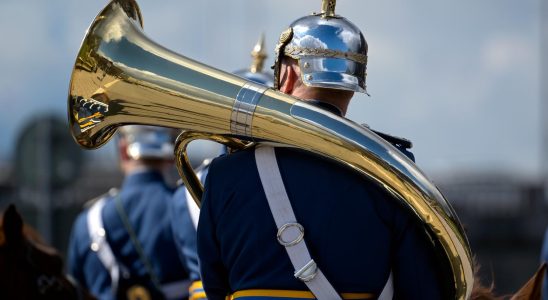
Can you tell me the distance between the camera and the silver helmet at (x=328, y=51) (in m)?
4.61

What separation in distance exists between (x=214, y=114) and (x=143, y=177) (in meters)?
3.85

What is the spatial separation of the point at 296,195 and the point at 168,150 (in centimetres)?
404

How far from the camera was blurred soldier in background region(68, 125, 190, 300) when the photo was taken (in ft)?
25.7

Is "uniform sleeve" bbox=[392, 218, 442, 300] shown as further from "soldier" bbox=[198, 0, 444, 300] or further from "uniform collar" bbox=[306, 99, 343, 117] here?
"uniform collar" bbox=[306, 99, 343, 117]

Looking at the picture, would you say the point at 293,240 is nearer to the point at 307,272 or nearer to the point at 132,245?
the point at 307,272

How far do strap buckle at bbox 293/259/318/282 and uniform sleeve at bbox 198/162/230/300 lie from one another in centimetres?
38

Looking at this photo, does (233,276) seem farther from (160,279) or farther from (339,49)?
(160,279)

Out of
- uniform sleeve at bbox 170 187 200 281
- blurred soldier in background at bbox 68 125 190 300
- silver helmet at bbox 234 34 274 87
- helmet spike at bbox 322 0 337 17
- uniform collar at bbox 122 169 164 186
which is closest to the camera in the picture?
helmet spike at bbox 322 0 337 17

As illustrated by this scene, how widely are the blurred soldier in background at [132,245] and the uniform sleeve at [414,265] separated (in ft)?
11.1

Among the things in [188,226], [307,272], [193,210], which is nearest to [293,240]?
[307,272]

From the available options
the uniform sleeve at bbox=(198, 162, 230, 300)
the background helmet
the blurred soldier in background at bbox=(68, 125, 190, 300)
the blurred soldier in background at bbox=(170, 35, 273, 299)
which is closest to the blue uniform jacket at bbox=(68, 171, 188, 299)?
the blurred soldier in background at bbox=(68, 125, 190, 300)

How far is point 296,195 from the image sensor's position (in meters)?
4.52

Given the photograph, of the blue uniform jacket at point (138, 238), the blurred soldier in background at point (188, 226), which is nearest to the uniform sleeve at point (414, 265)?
the blurred soldier in background at point (188, 226)

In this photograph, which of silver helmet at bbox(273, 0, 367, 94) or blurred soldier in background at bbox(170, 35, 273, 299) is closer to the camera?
silver helmet at bbox(273, 0, 367, 94)
